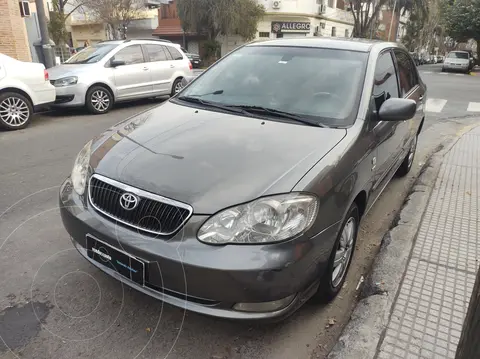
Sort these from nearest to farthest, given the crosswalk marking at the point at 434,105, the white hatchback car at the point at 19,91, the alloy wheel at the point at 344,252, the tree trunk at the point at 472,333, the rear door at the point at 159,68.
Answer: the tree trunk at the point at 472,333 < the alloy wheel at the point at 344,252 < the white hatchback car at the point at 19,91 < the rear door at the point at 159,68 < the crosswalk marking at the point at 434,105

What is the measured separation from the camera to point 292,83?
312cm

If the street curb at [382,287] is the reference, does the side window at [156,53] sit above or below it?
above

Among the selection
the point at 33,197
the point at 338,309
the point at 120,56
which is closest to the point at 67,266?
the point at 33,197

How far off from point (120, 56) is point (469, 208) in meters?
7.60

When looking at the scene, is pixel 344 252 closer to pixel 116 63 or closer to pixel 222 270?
pixel 222 270

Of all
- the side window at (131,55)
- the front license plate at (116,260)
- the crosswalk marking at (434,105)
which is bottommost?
the crosswalk marking at (434,105)

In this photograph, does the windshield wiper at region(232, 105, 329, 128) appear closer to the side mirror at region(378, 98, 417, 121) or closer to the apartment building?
the side mirror at region(378, 98, 417, 121)

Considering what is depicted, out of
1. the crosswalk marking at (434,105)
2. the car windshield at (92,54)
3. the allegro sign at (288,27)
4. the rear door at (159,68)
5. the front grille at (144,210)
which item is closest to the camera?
the front grille at (144,210)

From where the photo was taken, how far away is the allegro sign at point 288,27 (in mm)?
34406

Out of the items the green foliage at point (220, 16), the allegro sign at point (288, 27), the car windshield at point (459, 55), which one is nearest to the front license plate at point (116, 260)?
the green foliage at point (220, 16)

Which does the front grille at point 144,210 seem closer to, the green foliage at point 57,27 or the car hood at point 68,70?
the car hood at point 68,70

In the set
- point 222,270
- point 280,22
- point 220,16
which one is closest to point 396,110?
point 222,270

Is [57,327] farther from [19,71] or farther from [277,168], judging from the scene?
[19,71]

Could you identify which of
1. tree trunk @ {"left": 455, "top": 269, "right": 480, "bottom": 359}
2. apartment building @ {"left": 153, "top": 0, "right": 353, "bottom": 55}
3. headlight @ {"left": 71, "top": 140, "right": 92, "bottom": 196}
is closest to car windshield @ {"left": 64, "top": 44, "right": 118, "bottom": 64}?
headlight @ {"left": 71, "top": 140, "right": 92, "bottom": 196}
